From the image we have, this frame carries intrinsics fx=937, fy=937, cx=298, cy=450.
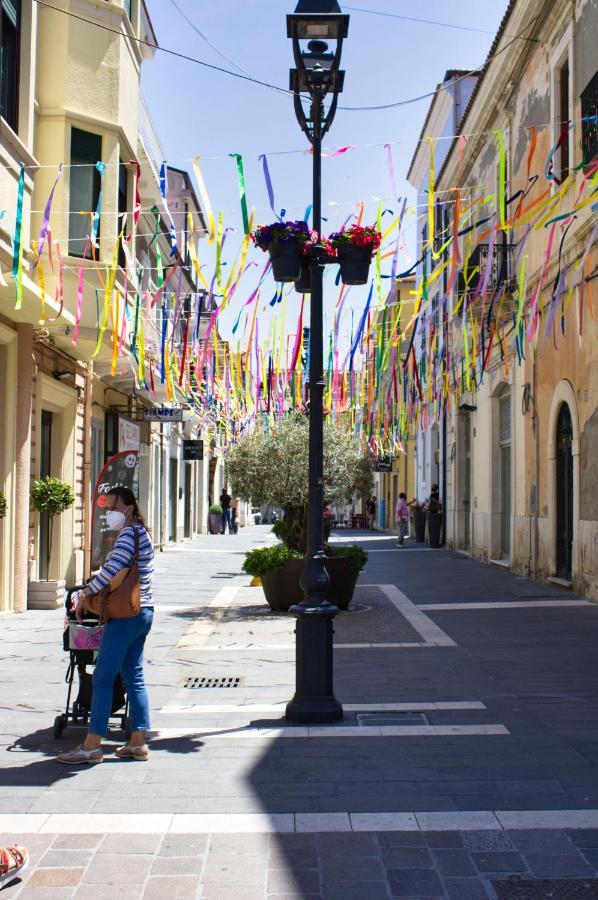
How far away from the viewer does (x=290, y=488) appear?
53.5ft

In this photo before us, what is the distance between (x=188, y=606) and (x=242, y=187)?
22.0 feet

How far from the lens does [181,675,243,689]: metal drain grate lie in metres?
8.31

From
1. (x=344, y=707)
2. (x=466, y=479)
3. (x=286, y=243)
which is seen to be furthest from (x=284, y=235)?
(x=466, y=479)

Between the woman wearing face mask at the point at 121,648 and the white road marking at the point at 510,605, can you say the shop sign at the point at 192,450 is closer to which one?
the white road marking at the point at 510,605

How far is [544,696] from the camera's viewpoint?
7.61 m

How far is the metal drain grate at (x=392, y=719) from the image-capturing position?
6.77 meters

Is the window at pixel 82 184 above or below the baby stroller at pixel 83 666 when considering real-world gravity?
above

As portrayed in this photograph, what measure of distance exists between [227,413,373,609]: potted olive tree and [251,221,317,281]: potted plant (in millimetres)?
6065

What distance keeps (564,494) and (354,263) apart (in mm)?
10128

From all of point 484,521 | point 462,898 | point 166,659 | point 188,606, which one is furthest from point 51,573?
point 462,898

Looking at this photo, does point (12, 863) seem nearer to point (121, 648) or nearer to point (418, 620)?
point (121, 648)

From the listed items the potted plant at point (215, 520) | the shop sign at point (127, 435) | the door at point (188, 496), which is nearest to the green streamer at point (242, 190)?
the shop sign at point (127, 435)

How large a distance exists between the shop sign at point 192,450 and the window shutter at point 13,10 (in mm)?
20096

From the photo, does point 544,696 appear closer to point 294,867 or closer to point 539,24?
point 294,867
